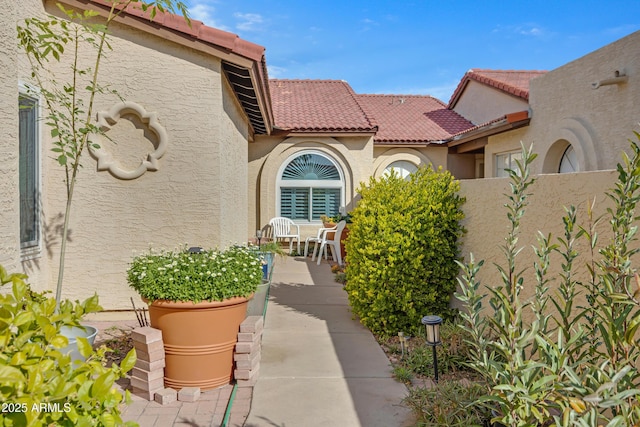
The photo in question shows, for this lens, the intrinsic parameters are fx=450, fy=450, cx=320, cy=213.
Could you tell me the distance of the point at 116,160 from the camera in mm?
6316

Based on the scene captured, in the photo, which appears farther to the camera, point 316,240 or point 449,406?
point 316,240

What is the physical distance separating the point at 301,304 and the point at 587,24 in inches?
557

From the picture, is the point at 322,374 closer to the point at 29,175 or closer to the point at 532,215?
the point at 532,215

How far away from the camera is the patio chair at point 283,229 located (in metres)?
14.0

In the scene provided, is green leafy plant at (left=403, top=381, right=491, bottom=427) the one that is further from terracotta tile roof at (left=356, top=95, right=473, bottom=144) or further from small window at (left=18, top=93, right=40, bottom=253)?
terracotta tile roof at (left=356, top=95, right=473, bottom=144)

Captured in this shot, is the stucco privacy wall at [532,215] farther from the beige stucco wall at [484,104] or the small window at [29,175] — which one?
the beige stucco wall at [484,104]

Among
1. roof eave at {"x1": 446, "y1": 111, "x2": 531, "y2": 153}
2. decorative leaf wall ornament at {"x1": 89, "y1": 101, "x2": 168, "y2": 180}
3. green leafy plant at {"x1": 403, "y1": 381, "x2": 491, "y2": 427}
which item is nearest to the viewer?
green leafy plant at {"x1": 403, "y1": 381, "x2": 491, "y2": 427}

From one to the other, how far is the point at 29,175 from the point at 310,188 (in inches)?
383

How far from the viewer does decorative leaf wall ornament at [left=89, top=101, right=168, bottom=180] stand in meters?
6.18

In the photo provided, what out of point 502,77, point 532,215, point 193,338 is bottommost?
point 193,338

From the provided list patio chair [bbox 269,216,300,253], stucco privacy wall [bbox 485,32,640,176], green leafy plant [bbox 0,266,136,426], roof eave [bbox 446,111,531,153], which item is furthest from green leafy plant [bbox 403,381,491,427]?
patio chair [bbox 269,216,300,253]

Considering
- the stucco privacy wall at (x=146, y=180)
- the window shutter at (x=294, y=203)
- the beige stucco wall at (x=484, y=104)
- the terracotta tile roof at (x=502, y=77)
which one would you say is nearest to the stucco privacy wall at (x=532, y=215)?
the stucco privacy wall at (x=146, y=180)

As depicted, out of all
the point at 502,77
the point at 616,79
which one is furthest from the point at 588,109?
the point at 502,77

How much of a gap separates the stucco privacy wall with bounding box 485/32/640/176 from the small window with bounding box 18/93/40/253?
858 cm
